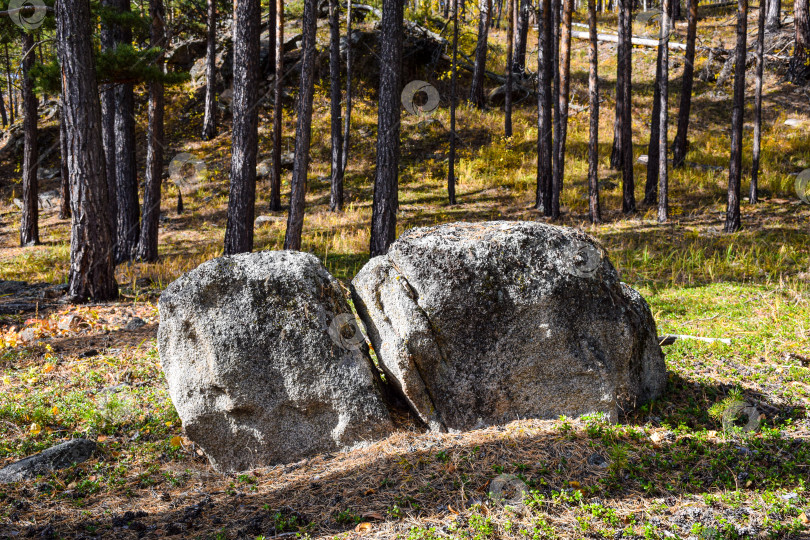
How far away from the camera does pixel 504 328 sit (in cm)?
431

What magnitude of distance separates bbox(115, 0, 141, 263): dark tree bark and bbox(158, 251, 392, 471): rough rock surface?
8.92 metres

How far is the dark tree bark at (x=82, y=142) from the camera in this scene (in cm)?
797

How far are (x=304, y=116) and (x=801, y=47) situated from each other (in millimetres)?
22560

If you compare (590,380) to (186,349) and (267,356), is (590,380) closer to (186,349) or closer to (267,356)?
(267,356)

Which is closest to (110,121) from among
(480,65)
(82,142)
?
(82,142)

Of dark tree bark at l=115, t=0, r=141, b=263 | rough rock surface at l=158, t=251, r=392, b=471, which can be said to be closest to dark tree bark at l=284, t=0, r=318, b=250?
dark tree bark at l=115, t=0, r=141, b=263

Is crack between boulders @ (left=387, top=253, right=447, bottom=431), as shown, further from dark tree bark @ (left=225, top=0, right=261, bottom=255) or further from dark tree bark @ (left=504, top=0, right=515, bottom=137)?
dark tree bark @ (left=504, top=0, right=515, bottom=137)

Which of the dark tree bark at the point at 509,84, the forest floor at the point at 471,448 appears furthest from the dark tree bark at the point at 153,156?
the dark tree bark at the point at 509,84

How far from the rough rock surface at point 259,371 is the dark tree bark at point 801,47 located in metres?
24.7

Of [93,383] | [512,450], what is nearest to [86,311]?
[93,383]

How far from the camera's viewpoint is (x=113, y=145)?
12.0 m

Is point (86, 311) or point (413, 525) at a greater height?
point (86, 311)

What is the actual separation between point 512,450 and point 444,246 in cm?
166

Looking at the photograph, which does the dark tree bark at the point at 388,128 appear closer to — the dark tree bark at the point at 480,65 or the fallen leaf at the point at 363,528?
the fallen leaf at the point at 363,528
